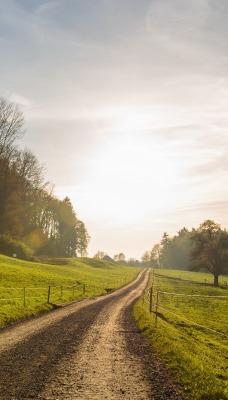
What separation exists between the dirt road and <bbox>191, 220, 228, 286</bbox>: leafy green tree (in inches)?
2443

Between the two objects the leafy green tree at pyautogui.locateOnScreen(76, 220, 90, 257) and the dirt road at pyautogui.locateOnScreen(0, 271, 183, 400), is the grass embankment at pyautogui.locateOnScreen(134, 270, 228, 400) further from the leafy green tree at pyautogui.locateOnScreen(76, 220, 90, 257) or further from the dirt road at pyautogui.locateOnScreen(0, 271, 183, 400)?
the leafy green tree at pyautogui.locateOnScreen(76, 220, 90, 257)

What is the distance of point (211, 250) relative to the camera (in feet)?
256

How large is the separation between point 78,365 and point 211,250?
71.5m

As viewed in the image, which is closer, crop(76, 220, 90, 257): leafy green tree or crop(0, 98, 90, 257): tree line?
crop(0, 98, 90, 257): tree line

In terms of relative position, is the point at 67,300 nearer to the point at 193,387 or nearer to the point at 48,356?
the point at 48,356

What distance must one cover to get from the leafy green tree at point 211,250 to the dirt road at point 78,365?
6206 centimetres

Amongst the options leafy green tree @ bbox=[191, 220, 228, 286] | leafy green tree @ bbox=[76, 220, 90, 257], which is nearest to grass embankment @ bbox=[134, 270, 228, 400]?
leafy green tree @ bbox=[191, 220, 228, 286]

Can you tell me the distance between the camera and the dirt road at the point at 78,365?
8.99 meters

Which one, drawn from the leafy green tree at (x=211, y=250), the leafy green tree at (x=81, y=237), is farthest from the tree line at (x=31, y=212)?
the leafy green tree at (x=211, y=250)

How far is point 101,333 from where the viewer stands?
18172mm

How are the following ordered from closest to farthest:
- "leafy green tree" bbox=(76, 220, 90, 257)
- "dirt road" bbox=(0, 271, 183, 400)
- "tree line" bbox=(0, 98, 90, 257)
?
"dirt road" bbox=(0, 271, 183, 400)
"tree line" bbox=(0, 98, 90, 257)
"leafy green tree" bbox=(76, 220, 90, 257)

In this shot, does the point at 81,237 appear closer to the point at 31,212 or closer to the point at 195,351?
the point at 31,212

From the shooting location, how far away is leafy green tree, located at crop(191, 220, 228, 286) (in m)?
77.4

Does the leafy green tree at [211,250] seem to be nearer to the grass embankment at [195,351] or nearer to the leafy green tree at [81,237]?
the grass embankment at [195,351]
